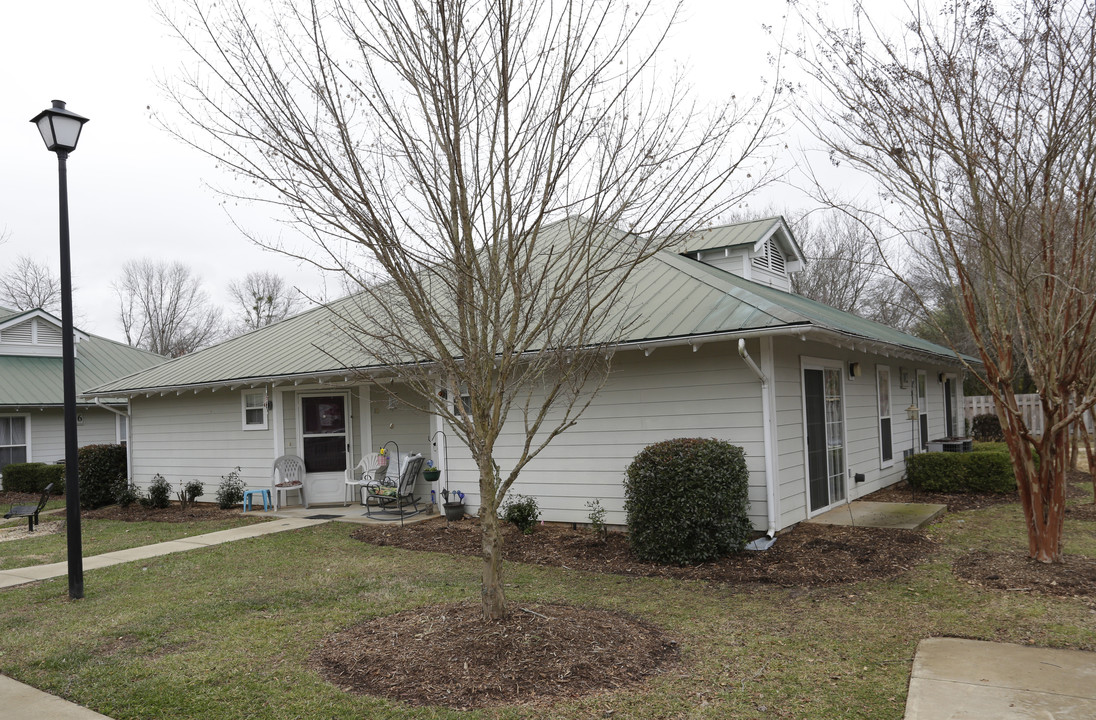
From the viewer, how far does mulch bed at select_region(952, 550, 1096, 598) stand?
5.89 meters

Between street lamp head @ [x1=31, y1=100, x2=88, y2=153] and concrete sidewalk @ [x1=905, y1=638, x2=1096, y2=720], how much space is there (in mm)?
7666

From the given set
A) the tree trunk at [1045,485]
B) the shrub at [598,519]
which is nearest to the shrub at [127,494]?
the shrub at [598,519]

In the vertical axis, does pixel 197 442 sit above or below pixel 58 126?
below

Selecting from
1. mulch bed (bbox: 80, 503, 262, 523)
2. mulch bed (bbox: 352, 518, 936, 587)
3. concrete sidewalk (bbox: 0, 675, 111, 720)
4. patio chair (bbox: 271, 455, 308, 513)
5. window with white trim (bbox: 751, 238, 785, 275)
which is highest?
window with white trim (bbox: 751, 238, 785, 275)

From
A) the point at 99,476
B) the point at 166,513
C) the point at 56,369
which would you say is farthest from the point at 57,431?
the point at 166,513

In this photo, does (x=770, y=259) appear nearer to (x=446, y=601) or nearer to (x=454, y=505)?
(x=454, y=505)

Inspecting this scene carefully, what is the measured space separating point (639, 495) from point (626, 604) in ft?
5.61

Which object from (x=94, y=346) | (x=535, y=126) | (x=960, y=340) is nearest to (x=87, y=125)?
(x=535, y=126)

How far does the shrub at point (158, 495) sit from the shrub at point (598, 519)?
27.9 ft

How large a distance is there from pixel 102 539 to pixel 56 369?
12532mm

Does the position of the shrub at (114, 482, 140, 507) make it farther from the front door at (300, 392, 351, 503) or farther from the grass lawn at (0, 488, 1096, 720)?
the grass lawn at (0, 488, 1096, 720)

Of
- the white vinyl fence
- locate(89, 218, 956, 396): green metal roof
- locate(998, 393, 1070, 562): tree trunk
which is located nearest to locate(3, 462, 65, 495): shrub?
locate(89, 218, 956, 396): green metal roof

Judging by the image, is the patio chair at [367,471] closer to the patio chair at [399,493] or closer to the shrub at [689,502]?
the patio chair at [399,493]

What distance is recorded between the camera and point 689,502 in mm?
7246
